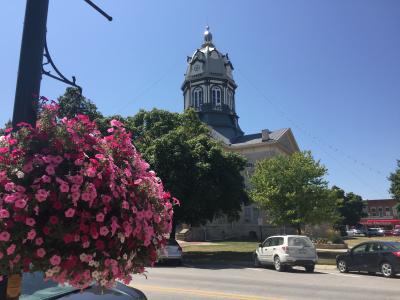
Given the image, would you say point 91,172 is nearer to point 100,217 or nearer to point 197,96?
point 100,217

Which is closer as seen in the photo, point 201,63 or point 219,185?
point 219,185

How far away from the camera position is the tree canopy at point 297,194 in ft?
95.9

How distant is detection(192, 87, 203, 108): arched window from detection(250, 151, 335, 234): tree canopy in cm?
4237

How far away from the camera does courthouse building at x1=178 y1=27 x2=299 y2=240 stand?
2463 inches

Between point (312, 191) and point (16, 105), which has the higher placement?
point (312, 191)

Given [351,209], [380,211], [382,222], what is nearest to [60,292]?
[351,209]

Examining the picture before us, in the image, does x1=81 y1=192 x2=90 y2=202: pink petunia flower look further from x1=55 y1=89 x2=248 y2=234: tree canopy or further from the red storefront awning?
the red storefront awning

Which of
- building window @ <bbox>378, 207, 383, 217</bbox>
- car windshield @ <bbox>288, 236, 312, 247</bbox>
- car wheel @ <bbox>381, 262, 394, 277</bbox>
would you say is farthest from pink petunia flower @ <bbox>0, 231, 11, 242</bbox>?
building window @ <bbox>378, 207, 383, 217</bbox>

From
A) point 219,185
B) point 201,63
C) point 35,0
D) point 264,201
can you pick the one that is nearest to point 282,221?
point 264,201

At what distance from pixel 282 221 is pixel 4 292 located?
28.0m

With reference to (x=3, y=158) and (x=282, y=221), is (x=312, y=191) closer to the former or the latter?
(x=282, y=221)

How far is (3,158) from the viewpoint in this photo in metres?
2.73

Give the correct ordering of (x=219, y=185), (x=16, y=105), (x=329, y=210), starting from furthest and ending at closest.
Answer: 1. (x=329, y=210)
2. (x=219, y=185)
3. (x=16, y=105)

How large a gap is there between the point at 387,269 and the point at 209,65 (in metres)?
59.6
